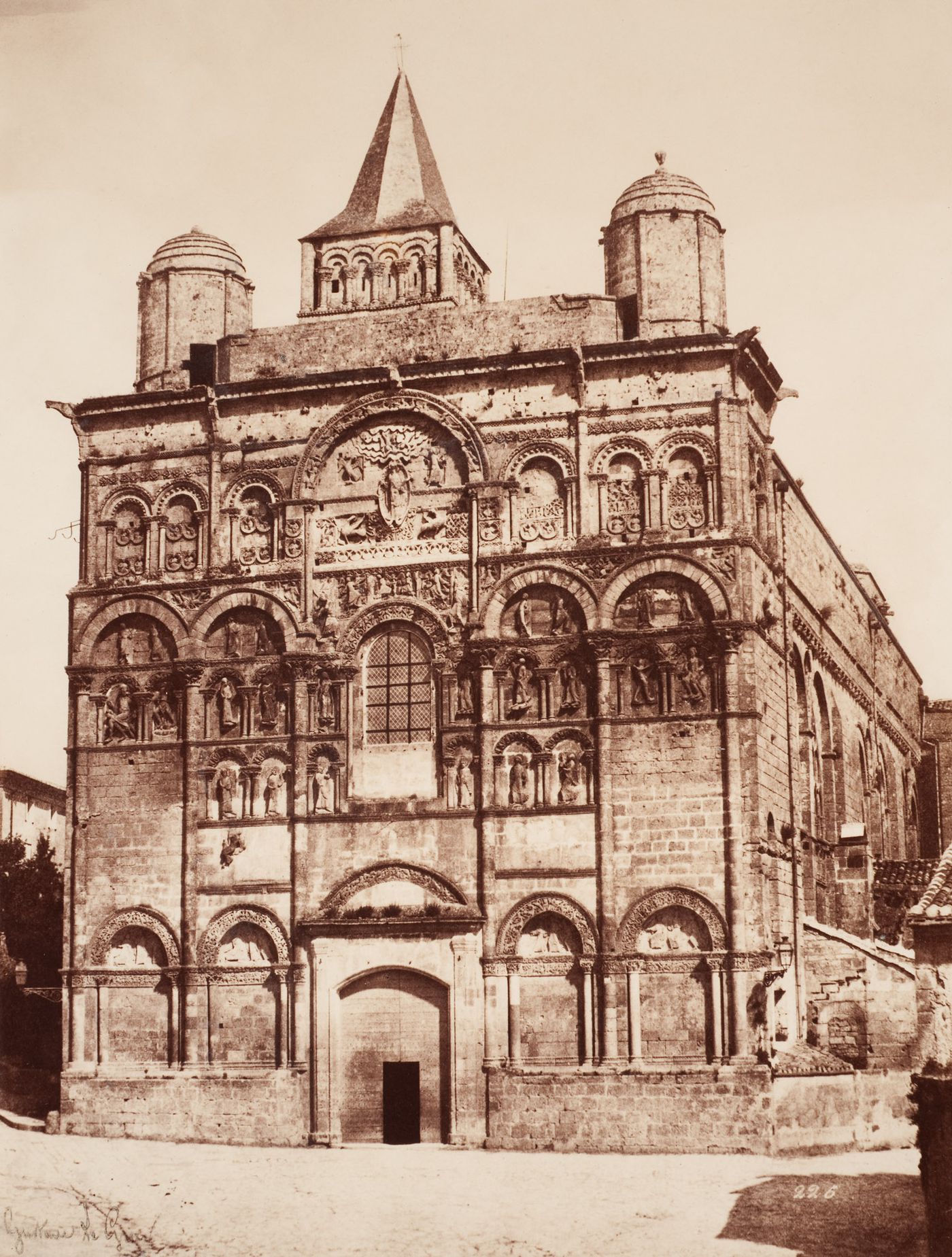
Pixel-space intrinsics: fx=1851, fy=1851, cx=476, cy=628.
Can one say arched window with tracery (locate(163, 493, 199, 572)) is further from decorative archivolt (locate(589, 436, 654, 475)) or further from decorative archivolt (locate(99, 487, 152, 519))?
decorative archivolt (locate(589, 436, 654, 475))

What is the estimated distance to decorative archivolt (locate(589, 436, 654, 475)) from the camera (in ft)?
91.2

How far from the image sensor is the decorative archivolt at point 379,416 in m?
28.5

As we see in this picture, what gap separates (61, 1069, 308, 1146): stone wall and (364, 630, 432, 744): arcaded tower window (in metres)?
5.22

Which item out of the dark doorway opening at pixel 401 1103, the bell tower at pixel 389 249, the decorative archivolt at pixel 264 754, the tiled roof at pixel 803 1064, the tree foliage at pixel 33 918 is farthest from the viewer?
the tree foliage at pixel 33 918

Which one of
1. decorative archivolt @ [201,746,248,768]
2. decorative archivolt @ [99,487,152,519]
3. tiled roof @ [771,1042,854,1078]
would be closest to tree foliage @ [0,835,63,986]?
decorative archivolt @ [201,746,248,768]

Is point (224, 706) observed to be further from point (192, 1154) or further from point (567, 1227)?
point (567, 1227)

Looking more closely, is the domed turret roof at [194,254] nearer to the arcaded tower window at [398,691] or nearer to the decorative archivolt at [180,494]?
the decorative archivolt at [180,494]

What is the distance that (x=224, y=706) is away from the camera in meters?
28.6

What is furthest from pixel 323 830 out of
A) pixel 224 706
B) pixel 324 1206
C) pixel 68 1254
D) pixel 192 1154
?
pixel 68 1254

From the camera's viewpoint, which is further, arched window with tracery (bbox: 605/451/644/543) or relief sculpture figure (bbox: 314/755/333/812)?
relief sculpture figure (bbox: 314/755/333/812)

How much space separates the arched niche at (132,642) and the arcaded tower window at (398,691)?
342 centimetres

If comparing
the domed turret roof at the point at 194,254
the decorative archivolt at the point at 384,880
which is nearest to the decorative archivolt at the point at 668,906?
the decorative archivolt at the point at 384,880

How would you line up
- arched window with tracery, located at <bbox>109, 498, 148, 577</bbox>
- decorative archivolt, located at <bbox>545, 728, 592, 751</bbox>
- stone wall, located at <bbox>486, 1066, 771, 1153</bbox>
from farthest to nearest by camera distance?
arched window with tracery, located at <bbox>109, 498, 148, 577</bbox> < decorative archivolt, located at <bbox>545, 728, 592, 751</bbox> < stone wall, located at <bbox>486, 1066, 771, 1153</bbox>
